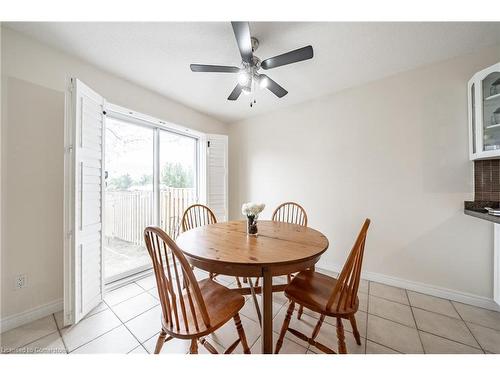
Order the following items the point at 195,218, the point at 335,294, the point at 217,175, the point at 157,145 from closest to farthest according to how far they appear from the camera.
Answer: the point at 335,294, the point at 195,218, the point at 157,145, the point at 217,175

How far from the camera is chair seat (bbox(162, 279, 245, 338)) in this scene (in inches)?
35.9

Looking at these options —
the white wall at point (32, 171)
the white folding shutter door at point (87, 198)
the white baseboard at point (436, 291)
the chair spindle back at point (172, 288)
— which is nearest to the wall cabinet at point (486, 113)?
the white baseboard at point (436, 291)

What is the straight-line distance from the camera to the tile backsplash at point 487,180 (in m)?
1.64

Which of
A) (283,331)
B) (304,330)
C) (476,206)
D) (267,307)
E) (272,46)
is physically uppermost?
(272,46)

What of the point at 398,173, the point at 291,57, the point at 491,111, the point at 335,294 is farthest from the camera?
the point at 398,173

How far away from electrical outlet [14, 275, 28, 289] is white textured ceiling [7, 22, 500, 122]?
79.5 inches

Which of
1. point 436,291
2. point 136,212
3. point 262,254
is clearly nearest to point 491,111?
point 436,291

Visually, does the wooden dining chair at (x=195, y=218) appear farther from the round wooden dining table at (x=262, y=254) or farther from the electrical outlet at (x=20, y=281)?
the electrical outlet at (x=20, y=281)

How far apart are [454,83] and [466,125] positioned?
443 millimetres

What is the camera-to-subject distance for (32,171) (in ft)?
5.13

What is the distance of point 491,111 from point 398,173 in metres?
0.81

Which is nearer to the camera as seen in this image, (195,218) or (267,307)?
(267,307)

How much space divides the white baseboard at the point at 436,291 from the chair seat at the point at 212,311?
1.96 meters

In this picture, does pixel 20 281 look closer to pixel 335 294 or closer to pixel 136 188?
pixel 136 188
